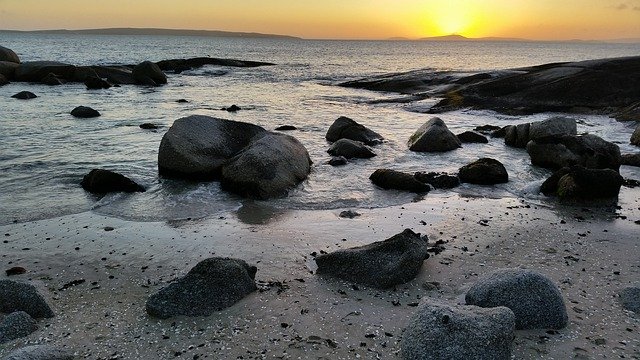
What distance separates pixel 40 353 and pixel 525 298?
17.2 feet

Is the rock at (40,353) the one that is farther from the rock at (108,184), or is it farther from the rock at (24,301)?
the rock at (108,184)

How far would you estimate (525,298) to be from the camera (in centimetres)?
593

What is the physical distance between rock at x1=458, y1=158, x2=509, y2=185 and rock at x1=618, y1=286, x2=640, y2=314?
5952 mm

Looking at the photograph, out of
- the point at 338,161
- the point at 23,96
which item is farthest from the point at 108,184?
the point at 23,96

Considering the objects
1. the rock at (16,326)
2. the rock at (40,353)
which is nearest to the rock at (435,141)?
the rock at (16,326)

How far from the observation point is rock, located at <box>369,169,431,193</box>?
11.8 meters

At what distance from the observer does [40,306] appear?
5996mm

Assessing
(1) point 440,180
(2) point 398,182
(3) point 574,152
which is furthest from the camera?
(3) point 574,152

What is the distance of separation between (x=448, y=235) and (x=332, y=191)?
11.8 ft

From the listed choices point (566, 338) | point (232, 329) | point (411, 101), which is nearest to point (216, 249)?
point (232, 329)

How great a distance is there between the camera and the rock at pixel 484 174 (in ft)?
40.8

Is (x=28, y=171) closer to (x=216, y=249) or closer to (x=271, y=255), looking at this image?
(x=216, y=249)

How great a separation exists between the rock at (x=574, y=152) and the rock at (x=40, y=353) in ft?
41.6

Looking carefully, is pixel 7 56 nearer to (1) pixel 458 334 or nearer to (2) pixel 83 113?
(2) pixel 83 113
